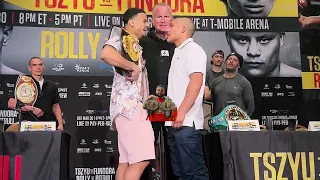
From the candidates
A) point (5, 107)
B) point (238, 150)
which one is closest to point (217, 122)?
point (238, 150)

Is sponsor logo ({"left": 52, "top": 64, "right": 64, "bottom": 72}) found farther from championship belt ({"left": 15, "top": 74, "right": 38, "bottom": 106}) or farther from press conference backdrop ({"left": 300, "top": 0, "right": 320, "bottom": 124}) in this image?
press conference backdrop ({"left": 300, "top": 0, "right": 320, "bottom": 124})

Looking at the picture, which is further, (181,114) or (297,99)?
(297,99)

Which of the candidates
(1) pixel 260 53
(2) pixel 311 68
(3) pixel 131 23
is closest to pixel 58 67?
(3) pixel 131 23

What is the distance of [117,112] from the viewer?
256cm

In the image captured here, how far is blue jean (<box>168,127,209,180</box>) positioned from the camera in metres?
2.62

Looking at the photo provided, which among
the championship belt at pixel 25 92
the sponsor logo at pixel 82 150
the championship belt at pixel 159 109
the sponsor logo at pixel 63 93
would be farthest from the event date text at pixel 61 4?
the championship belt at pixel 159 109

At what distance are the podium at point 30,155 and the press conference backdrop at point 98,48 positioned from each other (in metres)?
1.87

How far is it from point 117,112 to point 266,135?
3.12ft

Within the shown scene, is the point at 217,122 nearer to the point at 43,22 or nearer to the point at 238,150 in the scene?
the point at 238,150

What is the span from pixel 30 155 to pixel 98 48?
2.29m

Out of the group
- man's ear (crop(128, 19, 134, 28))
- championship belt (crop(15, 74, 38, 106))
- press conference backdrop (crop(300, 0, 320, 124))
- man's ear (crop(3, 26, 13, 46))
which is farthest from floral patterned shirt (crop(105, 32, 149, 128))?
press conference backdrop (crop(300, 0, 320, 124))

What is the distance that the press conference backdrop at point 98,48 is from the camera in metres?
4.47

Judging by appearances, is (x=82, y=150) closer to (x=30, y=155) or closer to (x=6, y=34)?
(x=6, y=34)

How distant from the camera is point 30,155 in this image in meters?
2.52
